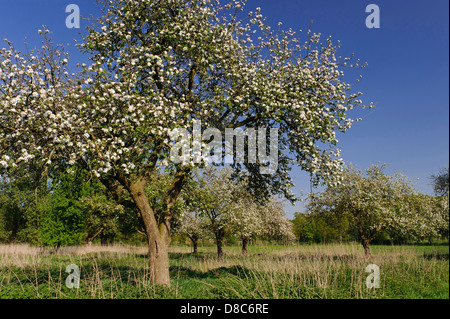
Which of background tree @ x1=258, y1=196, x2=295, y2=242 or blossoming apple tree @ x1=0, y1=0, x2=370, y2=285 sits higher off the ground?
blossoming apple tree @ x1=0, y1=0, x2=370, y2=285

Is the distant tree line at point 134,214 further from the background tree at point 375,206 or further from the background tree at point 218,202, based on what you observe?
the background tree at point 375,206

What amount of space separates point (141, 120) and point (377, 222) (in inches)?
883

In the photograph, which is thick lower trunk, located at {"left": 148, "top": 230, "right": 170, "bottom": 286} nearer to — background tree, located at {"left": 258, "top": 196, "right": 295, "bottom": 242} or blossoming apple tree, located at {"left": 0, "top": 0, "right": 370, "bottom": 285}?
blossoming apple tree, located at {"left": 0, "top": 0, "right": 370, "bottom": 285}

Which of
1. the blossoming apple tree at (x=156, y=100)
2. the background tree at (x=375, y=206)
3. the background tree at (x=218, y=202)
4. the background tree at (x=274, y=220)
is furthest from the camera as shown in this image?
the background tree at (x=274, y=220)

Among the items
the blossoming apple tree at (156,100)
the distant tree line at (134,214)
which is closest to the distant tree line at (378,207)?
the distant tree line at (134,214)

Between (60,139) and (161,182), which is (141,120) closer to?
(60,139)

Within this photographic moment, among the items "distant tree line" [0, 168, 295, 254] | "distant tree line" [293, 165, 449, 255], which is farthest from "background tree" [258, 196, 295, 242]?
"distant tree line" [293, 165, 449, 255]

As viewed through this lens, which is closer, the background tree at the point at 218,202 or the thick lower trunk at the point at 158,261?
the thick lower trunk at the point at 158,261

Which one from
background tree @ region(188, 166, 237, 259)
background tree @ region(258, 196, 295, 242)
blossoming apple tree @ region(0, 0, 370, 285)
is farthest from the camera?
background tree @ region(258, 196, 295, 242)

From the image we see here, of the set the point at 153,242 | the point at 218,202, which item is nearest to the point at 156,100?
the point at 153,242

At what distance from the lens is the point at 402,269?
14.7 m

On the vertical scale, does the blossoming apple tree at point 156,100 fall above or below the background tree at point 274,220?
above

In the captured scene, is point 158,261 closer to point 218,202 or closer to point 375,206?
point 218,202

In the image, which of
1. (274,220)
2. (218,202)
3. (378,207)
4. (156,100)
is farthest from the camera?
(274,220)
